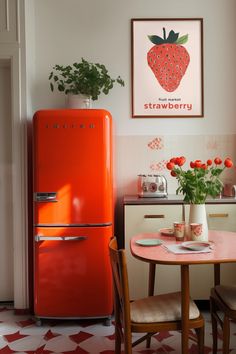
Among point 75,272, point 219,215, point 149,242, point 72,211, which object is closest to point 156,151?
point 219,215

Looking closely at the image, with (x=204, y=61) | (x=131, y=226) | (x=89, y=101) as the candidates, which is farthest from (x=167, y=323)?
(x=204, y=61)

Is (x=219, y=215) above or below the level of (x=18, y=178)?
below

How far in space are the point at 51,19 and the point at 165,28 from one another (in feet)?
3.27

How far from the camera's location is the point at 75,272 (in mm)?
2693

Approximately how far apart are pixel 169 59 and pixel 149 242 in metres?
1.86

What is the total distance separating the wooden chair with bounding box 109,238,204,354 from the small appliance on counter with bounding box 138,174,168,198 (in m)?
1.11

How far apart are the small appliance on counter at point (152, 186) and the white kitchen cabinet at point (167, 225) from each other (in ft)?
0.47

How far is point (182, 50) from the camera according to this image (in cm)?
320

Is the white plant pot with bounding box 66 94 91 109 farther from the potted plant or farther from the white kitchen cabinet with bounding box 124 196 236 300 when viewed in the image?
the white kitchen cabinet with bounding box 124 196 236 300

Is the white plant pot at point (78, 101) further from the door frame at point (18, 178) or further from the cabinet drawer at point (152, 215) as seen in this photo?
the cabinet drawer at point (152, 215)

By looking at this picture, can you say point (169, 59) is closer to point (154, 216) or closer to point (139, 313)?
point (154, 216)

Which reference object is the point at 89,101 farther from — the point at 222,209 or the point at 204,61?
the point at 222,209

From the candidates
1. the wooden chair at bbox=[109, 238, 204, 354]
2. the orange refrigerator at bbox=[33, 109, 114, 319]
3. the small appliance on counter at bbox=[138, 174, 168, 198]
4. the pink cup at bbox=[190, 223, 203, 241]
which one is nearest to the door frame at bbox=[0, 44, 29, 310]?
the orange refrigerator at bbox=[33, 109, 114, 319]

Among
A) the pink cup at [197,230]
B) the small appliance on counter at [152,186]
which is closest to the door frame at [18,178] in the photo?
the small appliance on counter at [152,186]
